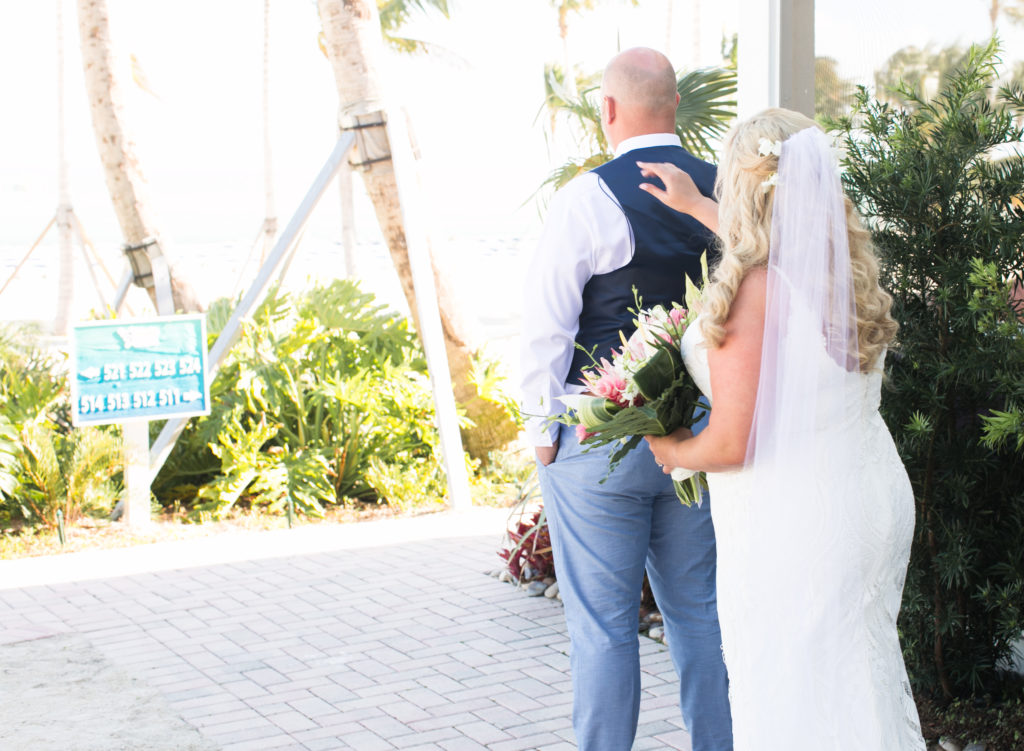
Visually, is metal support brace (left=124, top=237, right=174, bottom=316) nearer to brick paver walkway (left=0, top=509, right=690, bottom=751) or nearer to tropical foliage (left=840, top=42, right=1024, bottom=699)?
Result: brick paver walkway (left=0, top=509, right=690, bottom=751)

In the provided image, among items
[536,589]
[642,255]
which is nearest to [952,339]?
[642,255]

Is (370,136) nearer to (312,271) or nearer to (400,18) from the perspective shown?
(400,18)

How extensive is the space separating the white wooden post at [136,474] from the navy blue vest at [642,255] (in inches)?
226

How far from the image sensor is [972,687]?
3811mm

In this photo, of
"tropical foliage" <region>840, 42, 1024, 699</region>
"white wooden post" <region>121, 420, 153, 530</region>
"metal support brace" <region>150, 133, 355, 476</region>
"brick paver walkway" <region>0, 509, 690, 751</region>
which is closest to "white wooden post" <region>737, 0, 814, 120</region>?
"tropical foliage" <region>840, 42, 1024, 699</region>

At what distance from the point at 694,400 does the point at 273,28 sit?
21.7 meters

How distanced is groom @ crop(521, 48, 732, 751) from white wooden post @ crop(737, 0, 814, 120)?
1.84m

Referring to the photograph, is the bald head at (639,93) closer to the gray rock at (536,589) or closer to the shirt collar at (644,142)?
the shirt collar at (644,142)

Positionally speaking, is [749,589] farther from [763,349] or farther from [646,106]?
[646,106]

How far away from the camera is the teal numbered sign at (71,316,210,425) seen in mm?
7621

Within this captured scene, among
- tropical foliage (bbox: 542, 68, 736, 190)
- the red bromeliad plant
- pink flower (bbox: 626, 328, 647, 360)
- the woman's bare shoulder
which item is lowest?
the red bromeliad plant

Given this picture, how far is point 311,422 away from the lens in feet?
30.1

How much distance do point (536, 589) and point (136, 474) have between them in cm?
370

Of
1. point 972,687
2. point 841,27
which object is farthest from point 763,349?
point 841,27
